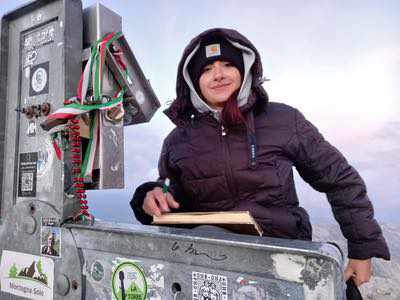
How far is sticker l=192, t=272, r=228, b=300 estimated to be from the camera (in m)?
1.09

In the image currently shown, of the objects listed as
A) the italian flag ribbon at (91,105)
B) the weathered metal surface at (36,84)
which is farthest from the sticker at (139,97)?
the weathered metal surface at (36,84)

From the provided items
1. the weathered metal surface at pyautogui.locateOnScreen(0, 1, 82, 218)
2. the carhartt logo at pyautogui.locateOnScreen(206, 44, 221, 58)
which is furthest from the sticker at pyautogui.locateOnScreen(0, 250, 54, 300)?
the carhartt logo at pyautogui.locateOnScreen(206, 44, 221, 58)

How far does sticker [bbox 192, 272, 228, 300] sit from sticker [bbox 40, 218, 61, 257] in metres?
0.84

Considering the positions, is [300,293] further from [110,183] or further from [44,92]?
[44,92]

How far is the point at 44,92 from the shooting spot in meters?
1.80

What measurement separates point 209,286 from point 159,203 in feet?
2.06

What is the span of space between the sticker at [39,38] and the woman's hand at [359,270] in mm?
2236

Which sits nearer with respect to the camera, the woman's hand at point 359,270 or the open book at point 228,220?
the open book at point 228,220

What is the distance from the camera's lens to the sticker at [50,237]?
161 centimetres

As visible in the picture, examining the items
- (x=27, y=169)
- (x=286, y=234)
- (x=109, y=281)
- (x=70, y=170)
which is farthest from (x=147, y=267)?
(x=27, y=169)

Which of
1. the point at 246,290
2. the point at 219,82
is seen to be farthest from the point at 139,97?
the point at 246,290

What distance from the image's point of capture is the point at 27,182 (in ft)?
6.04

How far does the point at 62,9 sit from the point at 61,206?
1097mm
